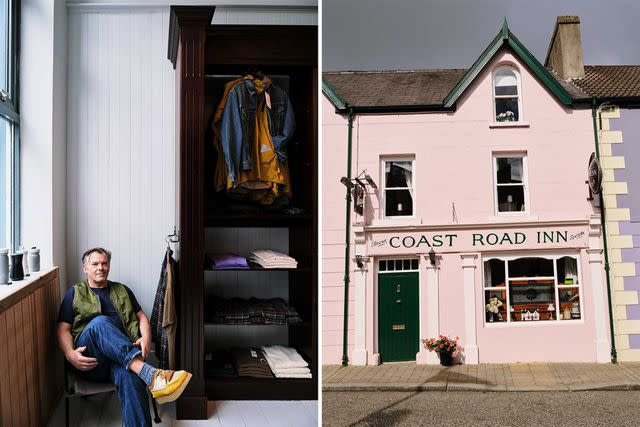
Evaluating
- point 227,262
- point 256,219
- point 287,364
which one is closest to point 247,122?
point 256,219

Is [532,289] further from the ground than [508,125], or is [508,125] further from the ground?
[508,125]

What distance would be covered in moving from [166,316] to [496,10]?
7.31 feet

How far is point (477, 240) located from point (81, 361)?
83.2 inches

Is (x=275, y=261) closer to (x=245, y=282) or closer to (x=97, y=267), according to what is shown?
(x=245, y=282)

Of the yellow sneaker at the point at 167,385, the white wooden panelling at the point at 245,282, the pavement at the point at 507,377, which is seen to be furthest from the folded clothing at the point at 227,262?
the pavement at the point at 507,377

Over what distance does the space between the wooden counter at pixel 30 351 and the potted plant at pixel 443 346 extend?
68.5 inches

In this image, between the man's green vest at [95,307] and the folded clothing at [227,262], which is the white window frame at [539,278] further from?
the man's green vest at [95,307]

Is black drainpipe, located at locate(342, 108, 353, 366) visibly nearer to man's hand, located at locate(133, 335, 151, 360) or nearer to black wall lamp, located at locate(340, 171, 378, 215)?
black wall lamp, located at locate(340, 171, 378, 215)

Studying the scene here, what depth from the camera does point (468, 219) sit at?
264 centimetres

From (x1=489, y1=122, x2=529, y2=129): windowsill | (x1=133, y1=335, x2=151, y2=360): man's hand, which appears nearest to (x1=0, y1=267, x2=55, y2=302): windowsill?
(x1=133, y1=335, x2=151, y2=360): man's hand

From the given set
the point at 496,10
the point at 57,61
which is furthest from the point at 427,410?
the point at 57,61

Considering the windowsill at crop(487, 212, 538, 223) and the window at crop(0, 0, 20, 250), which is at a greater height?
the window at crop(0, 0, 20, 250)

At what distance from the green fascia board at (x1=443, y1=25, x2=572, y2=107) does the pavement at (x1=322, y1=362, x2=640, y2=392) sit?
990mm

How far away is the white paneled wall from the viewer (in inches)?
177
